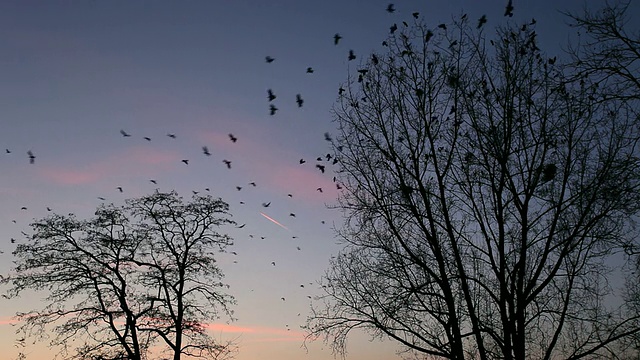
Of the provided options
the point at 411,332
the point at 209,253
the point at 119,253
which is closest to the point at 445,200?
the point at 411,332

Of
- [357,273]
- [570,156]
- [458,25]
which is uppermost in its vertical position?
[458,25]

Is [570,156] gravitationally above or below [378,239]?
above

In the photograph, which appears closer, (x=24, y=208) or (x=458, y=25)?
(x=458, y=25)

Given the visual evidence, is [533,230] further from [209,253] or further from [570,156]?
[209,253]

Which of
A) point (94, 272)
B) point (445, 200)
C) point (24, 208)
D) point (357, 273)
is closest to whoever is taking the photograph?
point (445, 200)

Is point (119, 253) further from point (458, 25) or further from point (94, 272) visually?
point (458, 25)

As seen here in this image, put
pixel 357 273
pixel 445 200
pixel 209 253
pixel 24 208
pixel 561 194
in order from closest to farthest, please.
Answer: pixel 561 194 < pixel 445 200 < pixel 357 273 < pixel 24 208 < pixel 209 253

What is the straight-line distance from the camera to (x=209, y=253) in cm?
2591

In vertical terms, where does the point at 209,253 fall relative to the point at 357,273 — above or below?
above

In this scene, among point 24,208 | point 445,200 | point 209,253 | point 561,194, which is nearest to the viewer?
point 561,194

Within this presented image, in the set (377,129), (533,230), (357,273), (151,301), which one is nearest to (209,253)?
(151,301)

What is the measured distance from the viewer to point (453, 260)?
550 inches

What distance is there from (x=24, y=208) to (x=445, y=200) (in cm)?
1662

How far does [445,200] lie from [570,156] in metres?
3.13
